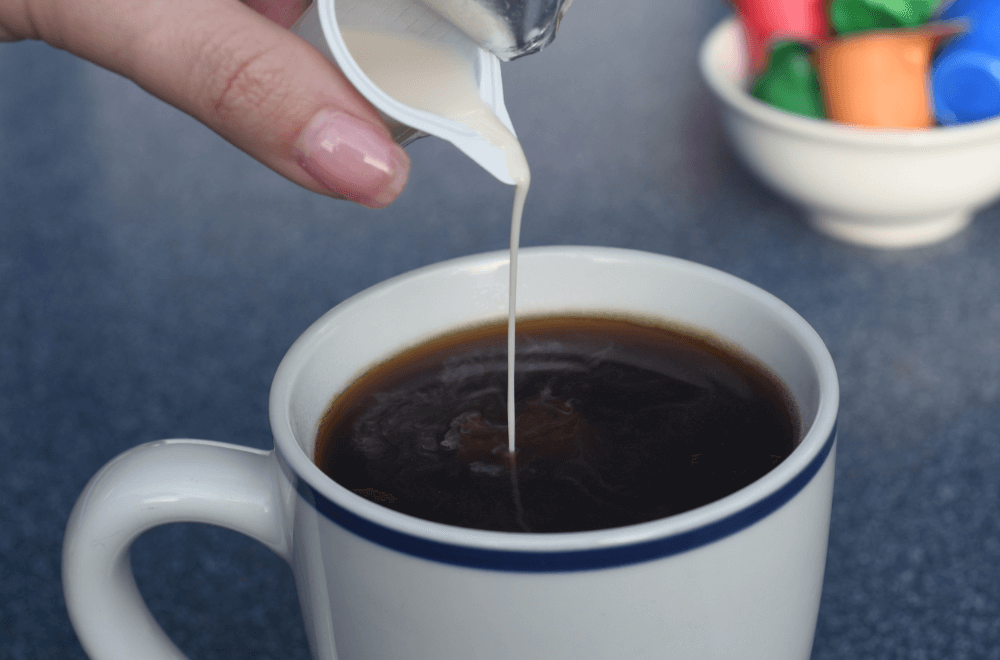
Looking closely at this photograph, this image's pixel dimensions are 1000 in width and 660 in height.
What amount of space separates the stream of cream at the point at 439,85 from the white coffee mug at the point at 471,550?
0.28ft

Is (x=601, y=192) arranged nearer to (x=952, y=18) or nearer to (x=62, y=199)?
(x=952, y=18)

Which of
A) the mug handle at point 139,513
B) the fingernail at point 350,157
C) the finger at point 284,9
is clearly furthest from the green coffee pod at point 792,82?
the mug handle at point 139,513

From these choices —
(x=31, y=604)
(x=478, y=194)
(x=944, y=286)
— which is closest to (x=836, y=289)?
(x=944, y=286)

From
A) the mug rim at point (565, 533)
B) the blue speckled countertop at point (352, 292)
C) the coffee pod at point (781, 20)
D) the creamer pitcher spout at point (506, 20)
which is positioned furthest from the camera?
the coffee pod at point (781, 20)

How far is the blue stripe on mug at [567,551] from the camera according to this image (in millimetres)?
337

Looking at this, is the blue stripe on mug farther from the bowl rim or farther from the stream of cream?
the bowl rim

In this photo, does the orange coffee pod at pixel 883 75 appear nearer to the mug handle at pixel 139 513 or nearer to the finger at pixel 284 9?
the finger at pixel 284 9

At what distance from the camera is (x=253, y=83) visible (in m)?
0.46

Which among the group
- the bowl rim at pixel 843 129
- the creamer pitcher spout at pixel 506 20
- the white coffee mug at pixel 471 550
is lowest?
the bowl rim at pixel 843 129

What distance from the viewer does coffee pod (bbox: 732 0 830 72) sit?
96cm

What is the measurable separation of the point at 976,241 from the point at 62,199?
92 cm

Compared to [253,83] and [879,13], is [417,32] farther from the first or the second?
[879,13]

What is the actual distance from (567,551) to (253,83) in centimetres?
26

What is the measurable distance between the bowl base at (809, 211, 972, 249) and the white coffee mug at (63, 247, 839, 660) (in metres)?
0.49
